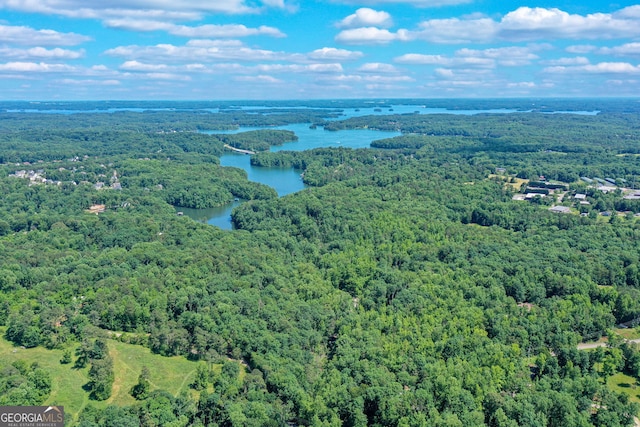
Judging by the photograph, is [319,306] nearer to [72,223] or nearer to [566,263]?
[566,263]

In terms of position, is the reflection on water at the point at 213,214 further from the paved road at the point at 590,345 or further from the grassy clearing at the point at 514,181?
the grassy clearing at the point at 514,181

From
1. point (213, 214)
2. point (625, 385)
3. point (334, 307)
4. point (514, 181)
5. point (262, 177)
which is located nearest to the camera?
point (625, 385)

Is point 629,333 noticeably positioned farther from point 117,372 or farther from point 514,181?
point 514,181

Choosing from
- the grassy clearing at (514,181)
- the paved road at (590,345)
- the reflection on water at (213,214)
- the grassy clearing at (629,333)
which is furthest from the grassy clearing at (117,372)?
the grassy clearing at (514,181)

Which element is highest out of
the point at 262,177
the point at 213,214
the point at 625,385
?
the point at 262,177

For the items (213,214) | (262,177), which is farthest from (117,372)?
(262,177)

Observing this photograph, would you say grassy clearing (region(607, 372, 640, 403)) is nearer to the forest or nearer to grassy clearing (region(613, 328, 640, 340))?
the forest
